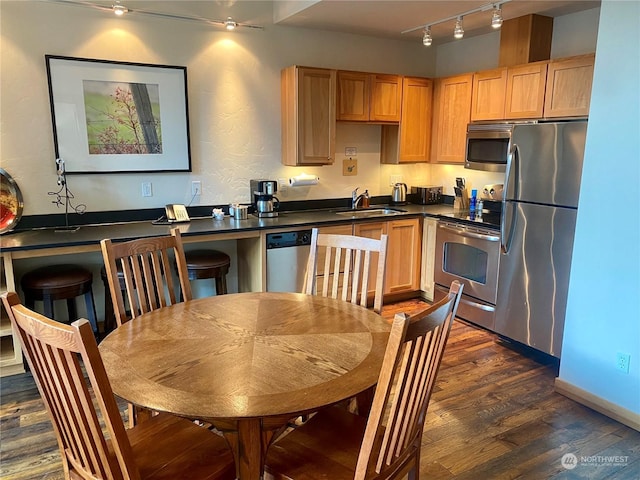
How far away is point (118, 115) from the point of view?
11.1 feet

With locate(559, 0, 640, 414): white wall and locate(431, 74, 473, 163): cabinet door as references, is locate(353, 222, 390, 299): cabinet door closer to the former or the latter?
locate(431, 74, 473, 163): cabinet door

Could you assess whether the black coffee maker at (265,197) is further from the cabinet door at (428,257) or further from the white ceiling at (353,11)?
the cabinet door at (428,257)

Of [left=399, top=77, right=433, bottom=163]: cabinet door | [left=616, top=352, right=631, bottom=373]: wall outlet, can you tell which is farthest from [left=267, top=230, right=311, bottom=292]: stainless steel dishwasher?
[left=616, top=352, right=631, bottom=373]: wall outlet

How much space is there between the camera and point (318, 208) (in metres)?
4.39

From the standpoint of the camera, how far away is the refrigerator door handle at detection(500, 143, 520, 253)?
3207 millimetres

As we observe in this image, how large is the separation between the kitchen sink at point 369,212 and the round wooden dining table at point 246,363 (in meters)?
2.15

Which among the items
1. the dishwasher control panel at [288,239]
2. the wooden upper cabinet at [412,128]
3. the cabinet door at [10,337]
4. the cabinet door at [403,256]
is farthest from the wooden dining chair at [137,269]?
the wooden upper cabinet at [412,128]

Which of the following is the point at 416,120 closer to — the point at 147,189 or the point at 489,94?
the point at 489,94

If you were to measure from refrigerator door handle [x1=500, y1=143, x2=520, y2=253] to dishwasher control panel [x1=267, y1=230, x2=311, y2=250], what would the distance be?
1.47 m

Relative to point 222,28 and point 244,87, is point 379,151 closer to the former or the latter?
point 244,87

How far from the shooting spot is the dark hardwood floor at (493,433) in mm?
2141

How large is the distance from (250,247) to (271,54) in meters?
1.66

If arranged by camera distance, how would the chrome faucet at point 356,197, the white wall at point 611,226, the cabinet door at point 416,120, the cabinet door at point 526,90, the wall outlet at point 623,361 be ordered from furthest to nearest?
the chrome faucet at point 356,197 → the cabinet door at point 416,120 → the cabinet door at point 526,90 → the wall outlet at point 623,361 → the white wall at point 611,226

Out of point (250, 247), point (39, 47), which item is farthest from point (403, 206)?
point (39, 47)
